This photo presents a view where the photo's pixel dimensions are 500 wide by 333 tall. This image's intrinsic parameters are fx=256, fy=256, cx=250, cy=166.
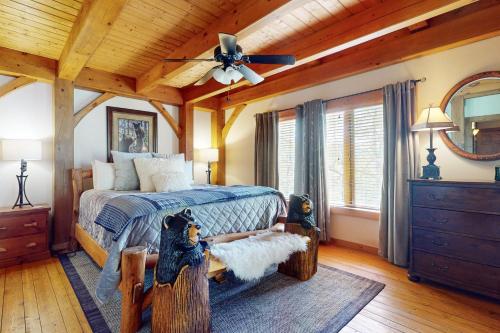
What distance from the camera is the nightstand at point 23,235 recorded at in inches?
108

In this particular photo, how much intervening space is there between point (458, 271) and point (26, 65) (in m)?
5.08

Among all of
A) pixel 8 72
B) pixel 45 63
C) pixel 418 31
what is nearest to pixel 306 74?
pixel 418 31

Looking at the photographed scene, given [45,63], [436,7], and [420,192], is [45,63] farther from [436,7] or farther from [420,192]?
[420,192]

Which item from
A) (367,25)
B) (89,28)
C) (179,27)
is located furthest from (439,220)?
(89,28)

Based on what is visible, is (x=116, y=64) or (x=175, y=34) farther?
(x=116, y=64)

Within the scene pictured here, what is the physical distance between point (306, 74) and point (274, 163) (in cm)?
143

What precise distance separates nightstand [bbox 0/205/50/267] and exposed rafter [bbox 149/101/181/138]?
2238 mm

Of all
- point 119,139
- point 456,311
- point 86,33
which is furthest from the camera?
point 119,139

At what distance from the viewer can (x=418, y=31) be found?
2.70 m

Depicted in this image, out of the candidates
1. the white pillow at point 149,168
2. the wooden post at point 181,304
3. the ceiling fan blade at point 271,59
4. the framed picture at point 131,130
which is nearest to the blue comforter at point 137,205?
the wooden post at point 181,304

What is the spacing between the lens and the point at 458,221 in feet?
7.09

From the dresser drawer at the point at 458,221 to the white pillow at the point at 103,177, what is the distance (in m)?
3.48

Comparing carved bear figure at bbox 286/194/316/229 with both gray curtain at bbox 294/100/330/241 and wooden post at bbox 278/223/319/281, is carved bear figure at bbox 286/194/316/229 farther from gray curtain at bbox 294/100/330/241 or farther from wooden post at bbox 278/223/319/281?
gray curtain at bbox 294/100/330/241

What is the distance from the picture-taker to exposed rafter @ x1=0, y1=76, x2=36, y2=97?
122 inches
